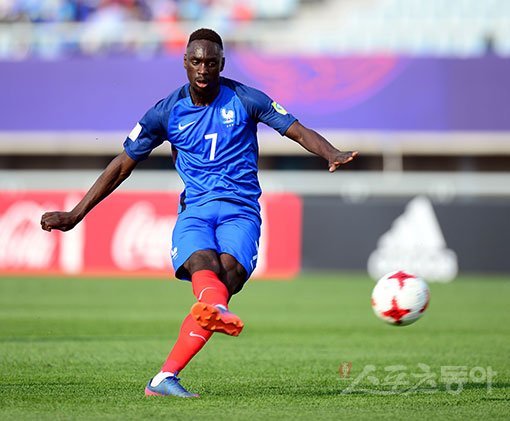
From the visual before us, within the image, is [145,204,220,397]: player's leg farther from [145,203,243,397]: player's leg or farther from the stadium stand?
the stadium stand

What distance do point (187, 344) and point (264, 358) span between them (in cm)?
277

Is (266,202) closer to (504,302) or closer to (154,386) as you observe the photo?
(504,302)

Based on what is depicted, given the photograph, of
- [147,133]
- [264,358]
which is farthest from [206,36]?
[264,358]

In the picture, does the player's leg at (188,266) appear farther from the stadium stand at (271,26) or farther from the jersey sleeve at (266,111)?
the stadium stand at (271,26)

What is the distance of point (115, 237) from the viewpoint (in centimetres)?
2131

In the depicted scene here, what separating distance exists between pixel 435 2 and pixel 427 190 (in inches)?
234

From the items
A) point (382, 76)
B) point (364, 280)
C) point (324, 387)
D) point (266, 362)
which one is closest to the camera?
point (324, 387)

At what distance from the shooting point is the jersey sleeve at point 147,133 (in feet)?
22.9

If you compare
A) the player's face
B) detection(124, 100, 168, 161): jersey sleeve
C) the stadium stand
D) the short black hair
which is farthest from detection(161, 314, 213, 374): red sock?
the stadium stand

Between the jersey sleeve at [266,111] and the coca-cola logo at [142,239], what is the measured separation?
1408cm

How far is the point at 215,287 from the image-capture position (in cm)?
644

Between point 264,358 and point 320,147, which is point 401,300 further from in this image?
point 264,358

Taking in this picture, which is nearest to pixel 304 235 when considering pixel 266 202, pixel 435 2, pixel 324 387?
pixel 266 202

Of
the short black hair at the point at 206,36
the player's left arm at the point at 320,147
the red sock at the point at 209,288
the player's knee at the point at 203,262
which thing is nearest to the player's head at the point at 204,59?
the short black hair at the point at 206,36
